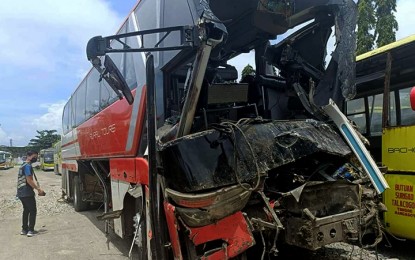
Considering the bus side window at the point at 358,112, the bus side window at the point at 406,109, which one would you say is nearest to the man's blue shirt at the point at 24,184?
the bus side window at the point at 358,112

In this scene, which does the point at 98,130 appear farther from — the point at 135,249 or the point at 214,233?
the point at 214,233

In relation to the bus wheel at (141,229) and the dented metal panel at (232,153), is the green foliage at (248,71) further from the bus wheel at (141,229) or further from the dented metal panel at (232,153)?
the bus wheel at (141,229)

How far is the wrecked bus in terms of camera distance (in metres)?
3.60

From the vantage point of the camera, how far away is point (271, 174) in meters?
4.05

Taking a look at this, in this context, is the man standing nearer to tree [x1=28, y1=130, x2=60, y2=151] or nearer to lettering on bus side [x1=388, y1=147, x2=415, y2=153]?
lettering on bus side [x1=388, y1=147, x2=415, y2=153]

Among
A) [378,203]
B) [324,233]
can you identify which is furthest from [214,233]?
[378,203]

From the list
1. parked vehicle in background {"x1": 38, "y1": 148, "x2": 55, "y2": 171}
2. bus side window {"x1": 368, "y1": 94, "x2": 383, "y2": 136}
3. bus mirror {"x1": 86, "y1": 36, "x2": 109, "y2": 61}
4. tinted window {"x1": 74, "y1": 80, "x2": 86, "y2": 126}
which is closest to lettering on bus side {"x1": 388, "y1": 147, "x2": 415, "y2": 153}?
bus side window {"x1": 368, "y1": 94, "x2": 383, "y2": 136}

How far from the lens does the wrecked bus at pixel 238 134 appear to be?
3598mm

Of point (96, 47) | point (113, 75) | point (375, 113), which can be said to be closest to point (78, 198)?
point (113, 75)

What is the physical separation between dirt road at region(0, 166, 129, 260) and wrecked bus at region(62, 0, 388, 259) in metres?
1.90

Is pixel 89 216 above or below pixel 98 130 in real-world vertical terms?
below

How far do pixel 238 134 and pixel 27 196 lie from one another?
706cm

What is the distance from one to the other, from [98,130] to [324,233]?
4.92m

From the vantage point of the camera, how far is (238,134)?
12.4 ft
